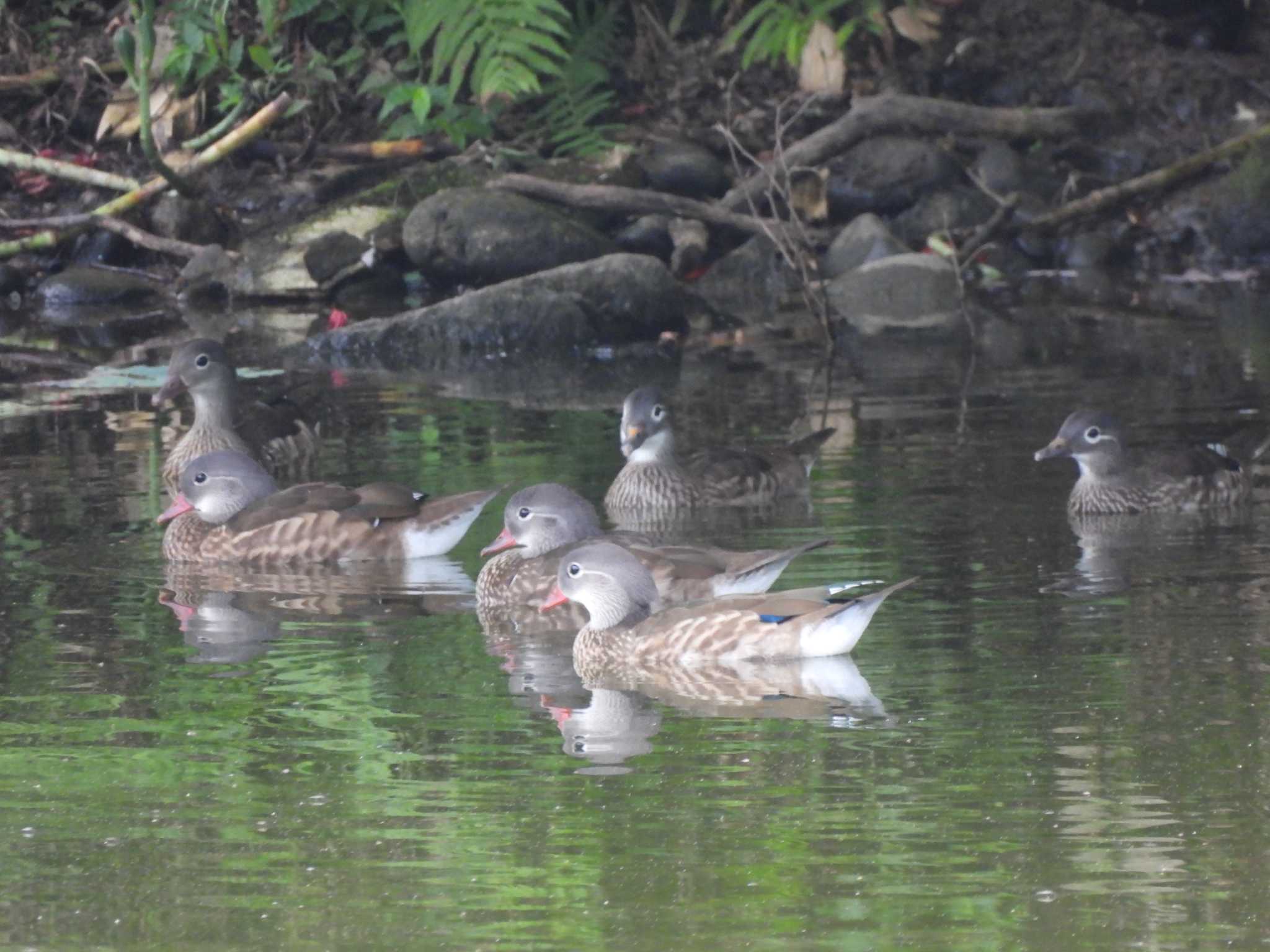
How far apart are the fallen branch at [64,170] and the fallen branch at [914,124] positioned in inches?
231

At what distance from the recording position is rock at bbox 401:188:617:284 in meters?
20.6

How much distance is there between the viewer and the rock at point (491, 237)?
20.6 m

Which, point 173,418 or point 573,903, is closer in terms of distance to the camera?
point 573,903

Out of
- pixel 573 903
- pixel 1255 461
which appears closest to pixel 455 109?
pixel 1255 461

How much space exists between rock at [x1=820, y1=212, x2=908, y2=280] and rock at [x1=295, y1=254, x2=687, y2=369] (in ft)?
9.99

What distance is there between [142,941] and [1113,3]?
2216cm

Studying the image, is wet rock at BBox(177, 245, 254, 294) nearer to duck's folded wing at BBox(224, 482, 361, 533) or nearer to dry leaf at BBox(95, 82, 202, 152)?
dry leaf at BBox(95, 82, 202, 152)

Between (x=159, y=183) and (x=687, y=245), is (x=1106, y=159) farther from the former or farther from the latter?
(x=159, y=183)

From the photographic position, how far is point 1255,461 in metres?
12.3

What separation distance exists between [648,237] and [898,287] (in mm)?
2633

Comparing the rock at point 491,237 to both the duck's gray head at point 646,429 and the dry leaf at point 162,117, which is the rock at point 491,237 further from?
the duck's gray head at point 646,429

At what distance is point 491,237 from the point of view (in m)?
20.6

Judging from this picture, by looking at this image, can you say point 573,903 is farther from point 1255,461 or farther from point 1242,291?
point 1242,291

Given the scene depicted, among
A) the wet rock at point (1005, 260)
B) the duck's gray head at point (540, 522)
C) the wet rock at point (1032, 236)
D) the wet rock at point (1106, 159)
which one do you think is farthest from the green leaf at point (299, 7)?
the duck's gray head at point (540, 522)
